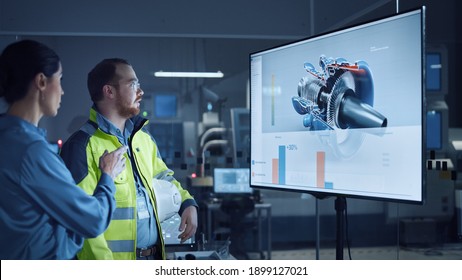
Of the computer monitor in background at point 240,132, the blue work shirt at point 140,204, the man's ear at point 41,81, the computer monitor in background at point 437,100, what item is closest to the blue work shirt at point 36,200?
the man's ear at point 41,81

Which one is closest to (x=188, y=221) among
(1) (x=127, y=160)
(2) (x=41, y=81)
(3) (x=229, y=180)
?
(1) (x=127, y=160)

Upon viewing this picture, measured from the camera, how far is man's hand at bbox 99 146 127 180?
7.30 ft

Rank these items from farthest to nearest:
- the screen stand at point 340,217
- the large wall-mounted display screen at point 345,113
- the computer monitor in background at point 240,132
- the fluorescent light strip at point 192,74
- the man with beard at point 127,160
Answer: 1. the computer monitor in background at point 240,132
2. the fluorescent light strip at point 192,74
3. the screen stand at point 340,217
4. the man with beard at point 127,160
5. the large wall-mounted display screen at point 345,113

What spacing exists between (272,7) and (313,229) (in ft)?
6.11

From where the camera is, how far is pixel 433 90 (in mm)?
3398

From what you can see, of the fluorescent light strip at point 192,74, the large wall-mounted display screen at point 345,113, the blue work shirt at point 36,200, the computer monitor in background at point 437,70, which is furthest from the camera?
the fluorescent light strip at point 192,74

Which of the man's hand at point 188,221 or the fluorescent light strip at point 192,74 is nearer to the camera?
the man's hand at point 188,221

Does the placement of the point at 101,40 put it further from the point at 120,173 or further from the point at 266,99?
the point at 120,173

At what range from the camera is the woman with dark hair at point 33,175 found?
6.46 ft

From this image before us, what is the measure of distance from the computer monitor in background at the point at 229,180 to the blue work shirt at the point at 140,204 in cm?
206

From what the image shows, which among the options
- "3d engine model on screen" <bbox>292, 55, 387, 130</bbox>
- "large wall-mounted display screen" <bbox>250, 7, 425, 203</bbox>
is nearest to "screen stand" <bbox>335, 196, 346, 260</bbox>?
"large wall-mounted display screen" <bbox>250, 7, 425, 203</bbox>

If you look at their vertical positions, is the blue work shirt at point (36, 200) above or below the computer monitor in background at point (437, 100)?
below

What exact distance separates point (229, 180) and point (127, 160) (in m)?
2.40

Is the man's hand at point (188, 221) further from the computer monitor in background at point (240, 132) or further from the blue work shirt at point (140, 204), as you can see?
the computer monitor in background at point (240, 132)
